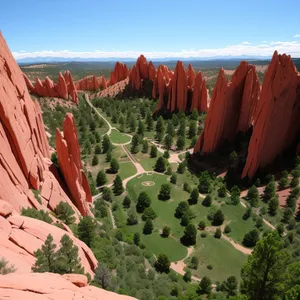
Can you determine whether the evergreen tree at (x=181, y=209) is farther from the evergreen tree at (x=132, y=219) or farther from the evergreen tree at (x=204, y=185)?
the evergreen tree at (x=204, y=185)

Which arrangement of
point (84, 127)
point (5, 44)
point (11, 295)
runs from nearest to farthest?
1. point (11, 295)
2. point (5, 44)
3. point (84, 127)

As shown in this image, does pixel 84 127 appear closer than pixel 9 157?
No

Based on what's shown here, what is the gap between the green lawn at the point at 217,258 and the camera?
33375mm

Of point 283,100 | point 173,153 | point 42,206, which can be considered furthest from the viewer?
point 173,153

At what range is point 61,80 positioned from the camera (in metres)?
95.1

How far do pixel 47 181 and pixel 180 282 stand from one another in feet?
64.7

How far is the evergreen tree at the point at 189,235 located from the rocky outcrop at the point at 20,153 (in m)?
16.0

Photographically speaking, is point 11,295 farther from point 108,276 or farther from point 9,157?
point 9,157

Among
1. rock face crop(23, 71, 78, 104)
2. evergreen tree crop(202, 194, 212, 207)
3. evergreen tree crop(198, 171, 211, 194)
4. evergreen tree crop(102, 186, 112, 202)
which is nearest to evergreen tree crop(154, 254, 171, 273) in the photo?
evergreen tree crop(202, 194, 212, 207)

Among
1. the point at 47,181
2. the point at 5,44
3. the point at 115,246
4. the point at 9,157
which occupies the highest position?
the point at 5,44

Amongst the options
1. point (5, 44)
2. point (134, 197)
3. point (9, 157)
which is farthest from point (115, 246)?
point (5, 44)

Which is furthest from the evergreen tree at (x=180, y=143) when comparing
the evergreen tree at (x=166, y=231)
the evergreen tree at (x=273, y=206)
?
the evergreen tree at (x=166, y=231)

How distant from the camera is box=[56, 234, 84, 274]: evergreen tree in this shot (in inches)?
703

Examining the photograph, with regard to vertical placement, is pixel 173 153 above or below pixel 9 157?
below
